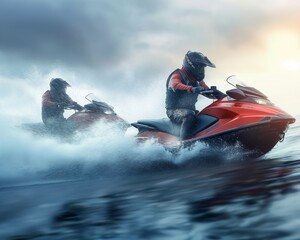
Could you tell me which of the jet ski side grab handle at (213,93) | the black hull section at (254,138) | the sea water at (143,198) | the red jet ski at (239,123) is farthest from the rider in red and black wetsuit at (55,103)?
the black hull section at (254,138)

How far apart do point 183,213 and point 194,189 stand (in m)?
1.22

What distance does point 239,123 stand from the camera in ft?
24.0

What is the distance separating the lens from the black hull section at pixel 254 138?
7.24 metres

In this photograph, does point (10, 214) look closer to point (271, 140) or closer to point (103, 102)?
point (271, 140)

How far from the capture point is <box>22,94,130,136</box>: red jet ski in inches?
384

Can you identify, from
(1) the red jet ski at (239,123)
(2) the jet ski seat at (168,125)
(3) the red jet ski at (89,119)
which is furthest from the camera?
(3) the red jet ski at (89,119)

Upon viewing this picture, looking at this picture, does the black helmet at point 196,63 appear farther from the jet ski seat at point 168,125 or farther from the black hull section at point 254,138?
the black hull section at point 254,138

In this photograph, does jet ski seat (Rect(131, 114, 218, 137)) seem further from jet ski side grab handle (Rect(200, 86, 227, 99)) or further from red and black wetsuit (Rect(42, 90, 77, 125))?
red and black wetsuit (Rect(42, 90, 77, 125))

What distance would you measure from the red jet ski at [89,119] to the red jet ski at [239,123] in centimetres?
214

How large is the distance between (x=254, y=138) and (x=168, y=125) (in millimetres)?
1668

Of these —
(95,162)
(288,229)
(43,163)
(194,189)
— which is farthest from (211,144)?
(288,229)

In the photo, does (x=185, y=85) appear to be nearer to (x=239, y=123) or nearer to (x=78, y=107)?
(x=239, y=123)

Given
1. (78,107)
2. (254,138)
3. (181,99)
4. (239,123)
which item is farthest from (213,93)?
(78,107)

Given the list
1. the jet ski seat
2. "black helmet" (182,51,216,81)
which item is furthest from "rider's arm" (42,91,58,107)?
"black helmet" (182,51,216,81)
